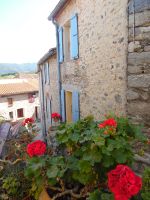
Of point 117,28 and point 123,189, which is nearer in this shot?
point 123,189

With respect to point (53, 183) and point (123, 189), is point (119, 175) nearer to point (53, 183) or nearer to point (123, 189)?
point (123, 189)

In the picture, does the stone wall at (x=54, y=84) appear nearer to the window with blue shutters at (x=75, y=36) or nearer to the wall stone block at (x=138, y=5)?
the window with blue shutters at (x=75, y=36)

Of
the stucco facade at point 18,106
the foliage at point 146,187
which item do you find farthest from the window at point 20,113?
the foliage at point 146,187

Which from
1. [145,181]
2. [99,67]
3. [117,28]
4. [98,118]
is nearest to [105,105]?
[98,118]

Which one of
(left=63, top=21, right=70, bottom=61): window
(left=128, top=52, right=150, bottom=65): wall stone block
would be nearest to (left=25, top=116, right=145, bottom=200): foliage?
(left=128, top=52, right=150, bottom=65): wall stone block

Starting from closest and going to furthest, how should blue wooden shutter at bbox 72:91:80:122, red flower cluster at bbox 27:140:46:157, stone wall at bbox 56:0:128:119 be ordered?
red flower cluster at bbox 27:140:46:157
stone wall at bbox 56:0:128:119
blue wooden shutter at bbox 72:91:80:122

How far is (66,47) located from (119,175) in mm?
6688

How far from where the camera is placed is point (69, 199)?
9.20 feet

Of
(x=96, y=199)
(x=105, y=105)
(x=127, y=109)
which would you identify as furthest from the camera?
(x=105, y=105)

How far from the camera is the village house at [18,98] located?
23672 mm

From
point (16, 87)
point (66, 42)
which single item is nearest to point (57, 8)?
point (66, 42)

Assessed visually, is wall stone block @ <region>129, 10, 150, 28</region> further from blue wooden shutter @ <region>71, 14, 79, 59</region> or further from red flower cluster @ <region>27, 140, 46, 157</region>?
blue wooden shutter @ <region>71, 14, 79, 59</region>

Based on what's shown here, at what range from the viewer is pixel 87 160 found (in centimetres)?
249

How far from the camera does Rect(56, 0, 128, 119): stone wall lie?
185 inches
